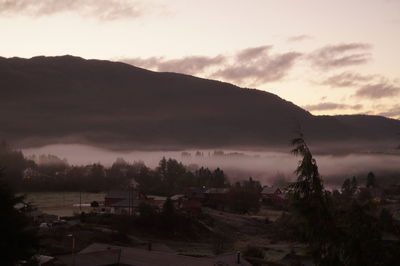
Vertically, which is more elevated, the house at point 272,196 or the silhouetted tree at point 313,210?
the silhouetted tree at point 313,210

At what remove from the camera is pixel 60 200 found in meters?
98.4

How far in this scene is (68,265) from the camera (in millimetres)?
36812

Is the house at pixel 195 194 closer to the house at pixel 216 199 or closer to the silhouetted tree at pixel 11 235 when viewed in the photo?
the house at pixel 216 199

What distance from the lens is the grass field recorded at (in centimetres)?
8238

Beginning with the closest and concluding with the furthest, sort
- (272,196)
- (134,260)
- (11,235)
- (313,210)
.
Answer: (313,210) → (11,235) → (134,260) → (272,196)

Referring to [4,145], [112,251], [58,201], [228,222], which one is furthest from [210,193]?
[112,251]

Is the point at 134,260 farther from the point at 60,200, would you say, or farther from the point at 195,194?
the point at 195,194

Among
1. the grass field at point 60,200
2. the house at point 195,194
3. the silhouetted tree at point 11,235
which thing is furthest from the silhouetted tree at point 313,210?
the house at point 195,194

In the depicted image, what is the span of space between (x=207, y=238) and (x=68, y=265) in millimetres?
41624

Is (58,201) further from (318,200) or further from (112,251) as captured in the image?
(318,200)

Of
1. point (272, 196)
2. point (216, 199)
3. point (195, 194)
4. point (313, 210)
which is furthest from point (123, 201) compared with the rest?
point (313, 210)

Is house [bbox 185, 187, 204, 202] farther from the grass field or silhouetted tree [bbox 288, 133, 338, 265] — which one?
silhouetted tree [bbox 288, 133, 338, 265]

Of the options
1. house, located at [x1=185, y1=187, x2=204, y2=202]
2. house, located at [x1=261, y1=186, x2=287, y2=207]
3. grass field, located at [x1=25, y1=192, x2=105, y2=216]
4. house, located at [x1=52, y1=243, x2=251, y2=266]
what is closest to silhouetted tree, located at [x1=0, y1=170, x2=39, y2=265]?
house, located at [x1=52, y1=243, x2=251, y2=266]

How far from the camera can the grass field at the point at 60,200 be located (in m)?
82.4
